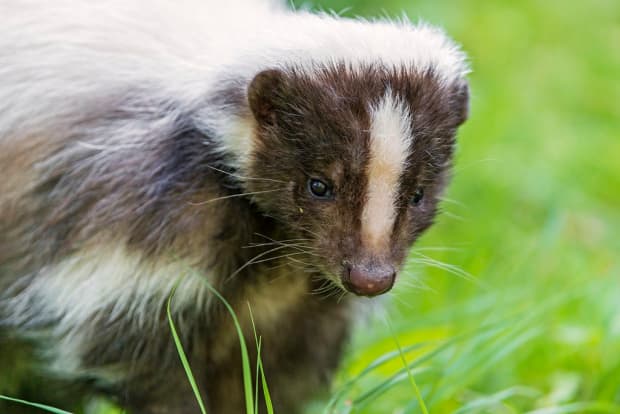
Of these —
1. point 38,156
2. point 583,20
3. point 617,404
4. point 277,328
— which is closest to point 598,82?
point 583,20

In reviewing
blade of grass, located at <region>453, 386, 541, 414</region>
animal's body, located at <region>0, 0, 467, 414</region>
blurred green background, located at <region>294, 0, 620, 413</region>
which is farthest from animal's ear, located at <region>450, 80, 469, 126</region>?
blade of grass, located at <region>453, 386, 541, 414</region>

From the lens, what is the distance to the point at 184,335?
12.8 feet

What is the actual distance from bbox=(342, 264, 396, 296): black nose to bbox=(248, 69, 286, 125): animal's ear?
55 cm

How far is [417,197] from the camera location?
3.75 meters

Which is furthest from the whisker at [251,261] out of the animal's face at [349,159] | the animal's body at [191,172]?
the animal's face at [349,159]

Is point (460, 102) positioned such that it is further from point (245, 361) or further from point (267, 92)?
point (245, 361)

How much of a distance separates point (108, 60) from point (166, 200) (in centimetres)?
57

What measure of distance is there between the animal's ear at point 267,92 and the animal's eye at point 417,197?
0.50 meters

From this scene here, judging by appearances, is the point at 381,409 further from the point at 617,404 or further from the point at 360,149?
the point at 360,149

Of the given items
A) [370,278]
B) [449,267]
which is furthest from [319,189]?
[449,267]

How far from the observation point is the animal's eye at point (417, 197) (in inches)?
146

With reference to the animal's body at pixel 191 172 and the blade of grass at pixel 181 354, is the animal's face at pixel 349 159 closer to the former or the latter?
the animal's body at pixel 191 172

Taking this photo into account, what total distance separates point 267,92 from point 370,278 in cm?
66

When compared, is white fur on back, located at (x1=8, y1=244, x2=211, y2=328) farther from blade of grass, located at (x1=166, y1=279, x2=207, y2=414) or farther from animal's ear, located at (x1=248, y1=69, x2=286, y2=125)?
animal's ear, located at (x1=248, y1=69, x2=286, y2=125)
